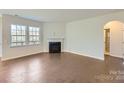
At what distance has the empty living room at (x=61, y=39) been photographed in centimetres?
620

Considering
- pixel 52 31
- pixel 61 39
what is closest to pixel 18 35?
pixel 52 31

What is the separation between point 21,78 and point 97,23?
17.4 feet

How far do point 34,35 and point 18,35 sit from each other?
1678 mm

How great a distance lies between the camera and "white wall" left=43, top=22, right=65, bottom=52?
440 inches

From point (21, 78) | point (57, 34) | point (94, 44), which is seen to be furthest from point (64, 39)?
point (21, 78)

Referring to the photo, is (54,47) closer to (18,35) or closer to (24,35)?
(24,35)

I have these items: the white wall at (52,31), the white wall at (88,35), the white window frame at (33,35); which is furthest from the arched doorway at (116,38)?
the white window frame at (33,35)

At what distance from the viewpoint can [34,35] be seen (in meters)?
10.1

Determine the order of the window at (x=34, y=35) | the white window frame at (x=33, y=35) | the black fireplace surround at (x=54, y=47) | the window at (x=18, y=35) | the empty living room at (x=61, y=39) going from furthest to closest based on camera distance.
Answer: the black fireplace surround at (x=54, y=47)
the window at (x=34, y=35)
the white window frame at (x=33, y=35)
the window at (x=18, y=35)
the empty living room at (x=61, y=39)

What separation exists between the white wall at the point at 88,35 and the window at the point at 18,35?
3.60 meters

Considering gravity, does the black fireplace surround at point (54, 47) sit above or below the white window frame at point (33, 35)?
below

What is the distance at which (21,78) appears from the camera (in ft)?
14.1

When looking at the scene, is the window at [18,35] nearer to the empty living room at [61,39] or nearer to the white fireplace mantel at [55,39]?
the empty living room at [61,39]
